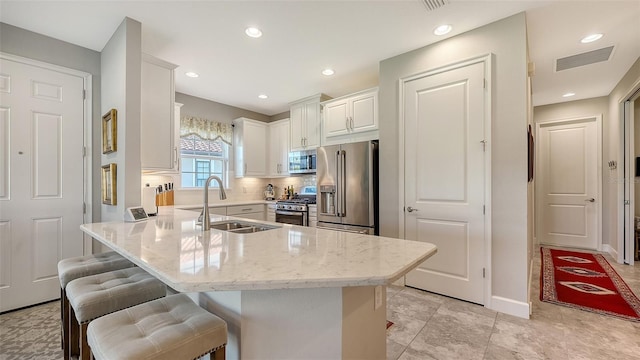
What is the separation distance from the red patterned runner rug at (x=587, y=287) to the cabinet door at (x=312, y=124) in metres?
3.36

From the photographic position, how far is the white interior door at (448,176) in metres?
2.52

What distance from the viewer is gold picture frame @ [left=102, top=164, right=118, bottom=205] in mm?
2447

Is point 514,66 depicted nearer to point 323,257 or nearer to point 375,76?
point 375,76

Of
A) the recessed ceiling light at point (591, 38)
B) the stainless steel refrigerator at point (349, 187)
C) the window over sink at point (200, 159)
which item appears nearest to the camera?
the recessed ceiling light at point (591, 38)

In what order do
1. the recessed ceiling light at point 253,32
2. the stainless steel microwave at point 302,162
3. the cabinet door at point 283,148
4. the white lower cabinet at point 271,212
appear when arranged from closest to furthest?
1. the recessed ceiling light at point 253,32
2. the stainless steel microwave at point 302,162
3. the white lower cabinet at point 271,212
4. the cabinet door at point 283,148

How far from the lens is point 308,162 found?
4590mm

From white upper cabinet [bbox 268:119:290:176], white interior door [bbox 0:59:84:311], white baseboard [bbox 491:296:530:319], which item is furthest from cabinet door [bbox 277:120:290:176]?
white baseboard [bbox 491:296:530:319]

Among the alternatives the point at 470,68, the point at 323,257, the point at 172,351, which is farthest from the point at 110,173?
the point at 470,68

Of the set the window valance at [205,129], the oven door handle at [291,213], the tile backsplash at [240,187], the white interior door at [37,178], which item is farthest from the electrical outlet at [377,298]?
the window valance at [205,129]

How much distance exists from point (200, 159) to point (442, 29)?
390 cm

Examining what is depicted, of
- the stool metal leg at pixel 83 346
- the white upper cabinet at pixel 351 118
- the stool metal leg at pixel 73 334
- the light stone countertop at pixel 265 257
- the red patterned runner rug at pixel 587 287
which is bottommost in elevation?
the red patterned runner rug at pixel 587 287

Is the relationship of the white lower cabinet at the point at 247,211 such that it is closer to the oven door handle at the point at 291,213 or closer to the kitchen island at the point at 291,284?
the oven door handle at the point at 291,213

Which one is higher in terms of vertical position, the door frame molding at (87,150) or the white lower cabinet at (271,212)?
the door frame molding at (87,150)

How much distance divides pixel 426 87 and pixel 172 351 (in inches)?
116
